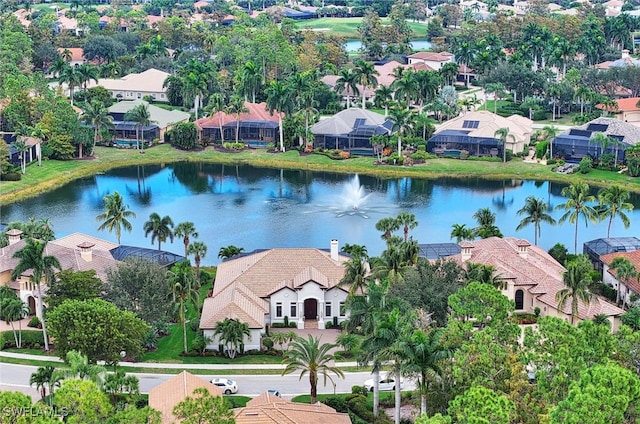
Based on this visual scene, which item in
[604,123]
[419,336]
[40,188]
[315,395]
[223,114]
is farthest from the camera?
[223,114]

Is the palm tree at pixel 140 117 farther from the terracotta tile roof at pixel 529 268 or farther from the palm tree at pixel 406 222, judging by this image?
the terracotta tile roof at pixel 529 268

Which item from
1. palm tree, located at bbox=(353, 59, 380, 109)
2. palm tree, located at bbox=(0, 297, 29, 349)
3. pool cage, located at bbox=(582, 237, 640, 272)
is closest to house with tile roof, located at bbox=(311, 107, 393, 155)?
palm tree, located at bbox=(353, 59, 380, 109)

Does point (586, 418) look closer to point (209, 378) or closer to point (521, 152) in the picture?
point (209, 378)

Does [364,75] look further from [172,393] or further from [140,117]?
[172,393]

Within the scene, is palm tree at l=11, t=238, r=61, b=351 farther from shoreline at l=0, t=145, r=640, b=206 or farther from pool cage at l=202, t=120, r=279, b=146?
pool cage at l=202, t=120, r=279, b=146

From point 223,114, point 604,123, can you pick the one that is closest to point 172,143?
point 223,114

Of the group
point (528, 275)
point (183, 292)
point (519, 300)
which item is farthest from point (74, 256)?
point (528, 275)

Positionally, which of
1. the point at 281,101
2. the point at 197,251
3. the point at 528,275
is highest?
the point at 281,101

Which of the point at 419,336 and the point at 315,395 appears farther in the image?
the point at 315,395
